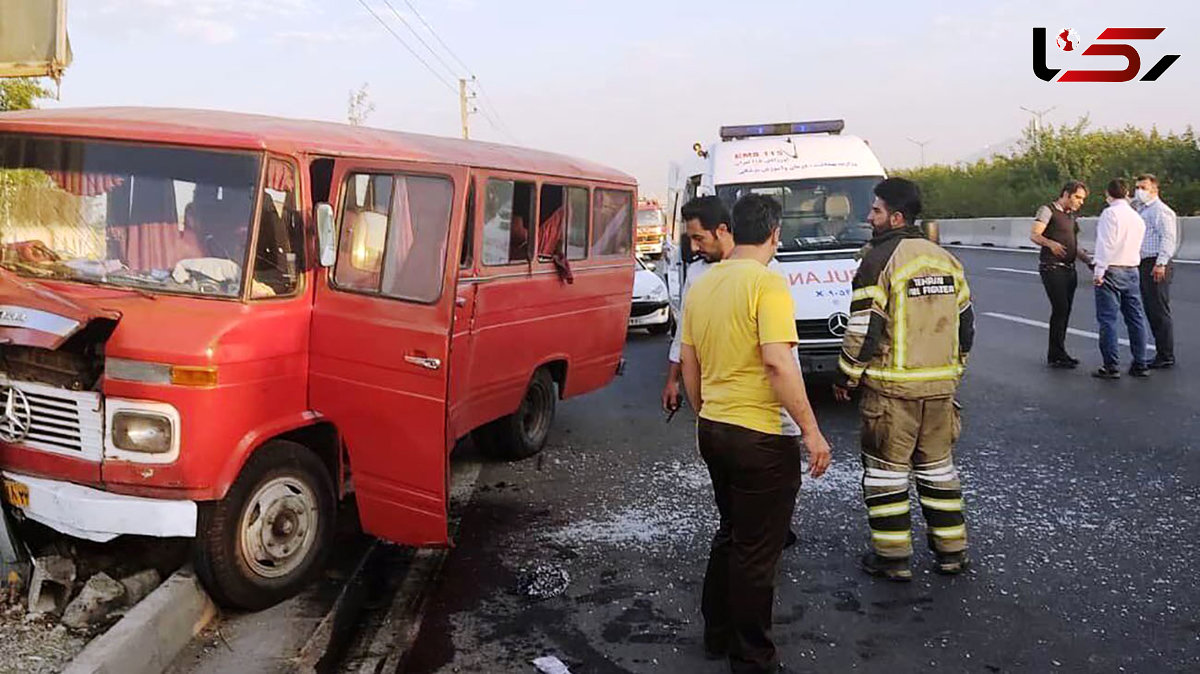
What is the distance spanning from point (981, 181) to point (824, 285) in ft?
126

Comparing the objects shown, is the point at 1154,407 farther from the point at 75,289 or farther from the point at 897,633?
the point at 75,289

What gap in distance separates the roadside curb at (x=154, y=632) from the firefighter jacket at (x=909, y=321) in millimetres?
Result: 3155

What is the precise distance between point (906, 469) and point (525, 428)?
11.0ft

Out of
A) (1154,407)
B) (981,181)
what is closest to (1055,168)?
(981,181)

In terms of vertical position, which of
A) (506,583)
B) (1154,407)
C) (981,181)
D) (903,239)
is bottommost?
(506,583)

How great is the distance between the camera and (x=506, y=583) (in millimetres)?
4922

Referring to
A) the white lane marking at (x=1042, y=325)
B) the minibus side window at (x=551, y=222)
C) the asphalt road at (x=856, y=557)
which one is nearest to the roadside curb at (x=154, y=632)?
the asphalt road at (x=856, y=557)

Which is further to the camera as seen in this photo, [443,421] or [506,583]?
[506,583]

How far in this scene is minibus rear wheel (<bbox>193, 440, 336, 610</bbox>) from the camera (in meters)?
4.33

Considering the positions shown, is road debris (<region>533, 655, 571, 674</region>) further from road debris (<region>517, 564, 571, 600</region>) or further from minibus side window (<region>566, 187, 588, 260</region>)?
minibus side window (<region>566, 187, 588, 260</region>)

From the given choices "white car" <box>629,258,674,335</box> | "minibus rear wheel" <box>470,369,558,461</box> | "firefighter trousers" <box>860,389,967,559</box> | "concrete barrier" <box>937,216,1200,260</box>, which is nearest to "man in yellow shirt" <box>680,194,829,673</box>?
"firefighter trousers" <box>860,389,967,559</box>

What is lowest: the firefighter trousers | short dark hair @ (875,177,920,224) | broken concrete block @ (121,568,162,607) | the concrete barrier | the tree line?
broken concrete block @ (121,568,162,607)

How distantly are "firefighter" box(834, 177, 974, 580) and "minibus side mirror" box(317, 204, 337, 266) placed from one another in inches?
97.3

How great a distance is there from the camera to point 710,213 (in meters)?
4.22
